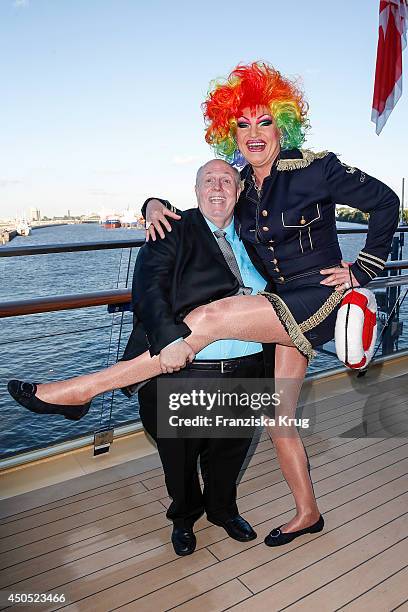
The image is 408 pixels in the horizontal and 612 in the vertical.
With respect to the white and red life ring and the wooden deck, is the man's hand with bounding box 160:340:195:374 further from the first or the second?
the wooden deck

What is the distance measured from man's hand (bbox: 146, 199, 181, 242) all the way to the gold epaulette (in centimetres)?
42

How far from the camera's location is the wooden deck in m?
1.62

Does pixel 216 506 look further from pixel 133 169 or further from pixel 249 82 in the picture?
pixel 133 169

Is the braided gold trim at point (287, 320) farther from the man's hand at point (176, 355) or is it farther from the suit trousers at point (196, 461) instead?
the man's hand at point (176, 355)

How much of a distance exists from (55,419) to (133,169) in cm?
8379

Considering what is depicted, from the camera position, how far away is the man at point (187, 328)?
5.44 feet

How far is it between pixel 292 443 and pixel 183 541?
21.6 inches

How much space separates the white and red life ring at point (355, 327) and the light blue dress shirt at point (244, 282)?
306 millimetres

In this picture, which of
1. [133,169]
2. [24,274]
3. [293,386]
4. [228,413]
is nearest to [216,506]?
[228,413]

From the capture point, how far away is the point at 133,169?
283 ft

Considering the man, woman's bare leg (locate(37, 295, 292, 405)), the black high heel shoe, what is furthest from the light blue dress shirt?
the black high heel shoe

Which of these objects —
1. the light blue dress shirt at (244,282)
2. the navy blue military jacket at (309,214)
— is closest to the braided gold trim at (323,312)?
the navy blue military jacket at (309,214)

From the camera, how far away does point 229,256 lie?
177 cm

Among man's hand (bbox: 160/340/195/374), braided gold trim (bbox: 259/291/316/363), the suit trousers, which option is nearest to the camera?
man's hand (bbox: 160/340/195/374)
